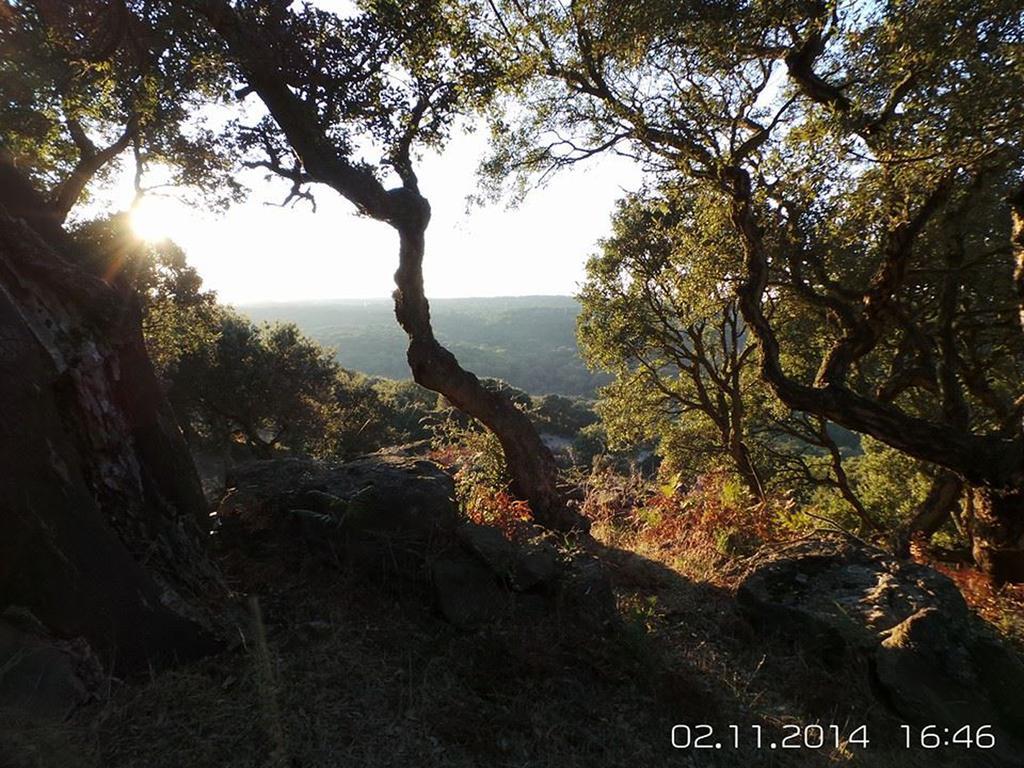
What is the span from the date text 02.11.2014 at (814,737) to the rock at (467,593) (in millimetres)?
1660

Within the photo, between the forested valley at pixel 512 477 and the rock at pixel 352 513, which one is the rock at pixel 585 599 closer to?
the forested valley at pixel 512 477

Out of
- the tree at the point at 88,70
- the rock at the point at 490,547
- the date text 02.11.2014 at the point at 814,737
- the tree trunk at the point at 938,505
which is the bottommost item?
the tree trunk at the point at 938,505

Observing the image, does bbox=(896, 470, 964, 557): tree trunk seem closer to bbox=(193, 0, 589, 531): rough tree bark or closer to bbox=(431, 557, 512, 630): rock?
bbox=(193, 0, 589, 531): rough tree bark

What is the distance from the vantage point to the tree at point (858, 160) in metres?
5.04

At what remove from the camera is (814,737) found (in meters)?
3.65

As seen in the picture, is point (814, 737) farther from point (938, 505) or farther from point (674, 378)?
point (674, 378)

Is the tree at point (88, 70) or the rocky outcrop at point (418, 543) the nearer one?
the rocky outcrop at point (418, 543)

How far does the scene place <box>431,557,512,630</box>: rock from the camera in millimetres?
4301

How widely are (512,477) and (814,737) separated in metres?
5.08

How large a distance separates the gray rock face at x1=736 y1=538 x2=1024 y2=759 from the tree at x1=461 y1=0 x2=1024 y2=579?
2.02 m

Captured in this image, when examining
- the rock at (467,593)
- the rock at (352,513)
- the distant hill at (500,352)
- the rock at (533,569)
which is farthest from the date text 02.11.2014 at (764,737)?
the distant hill at (500,352)

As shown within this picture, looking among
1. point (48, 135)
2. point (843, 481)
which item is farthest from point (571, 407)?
point (48, 135)

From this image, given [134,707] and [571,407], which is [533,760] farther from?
[571,407]

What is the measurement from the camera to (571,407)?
51500mm
